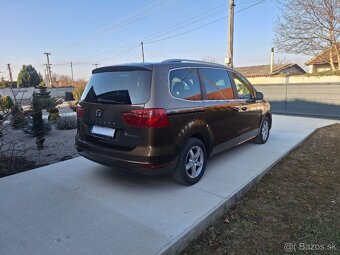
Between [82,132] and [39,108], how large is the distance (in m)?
2.17

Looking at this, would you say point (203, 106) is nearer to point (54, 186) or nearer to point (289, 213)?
point (289, 213)

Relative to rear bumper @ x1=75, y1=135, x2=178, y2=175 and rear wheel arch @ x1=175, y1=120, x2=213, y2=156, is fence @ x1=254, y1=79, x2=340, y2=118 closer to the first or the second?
rear wheel arch @ x1=175, y1=120, x2=213, y2=156

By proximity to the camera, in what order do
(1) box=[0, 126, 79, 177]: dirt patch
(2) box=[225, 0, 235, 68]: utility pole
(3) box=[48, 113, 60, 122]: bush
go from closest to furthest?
(1) box=[0, 126, 79, 177]: dirt patch, (3) box=[48, 113, 60, 122]: bush, (2) box=[225, 0, 235, 68]: utility pole

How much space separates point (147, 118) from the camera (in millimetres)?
3031

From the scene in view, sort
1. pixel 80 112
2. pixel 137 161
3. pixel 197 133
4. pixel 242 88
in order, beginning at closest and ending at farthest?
1. pixel 137 161
2. pixel 197 133
3. pixel 80 112
4. pixel 242 88

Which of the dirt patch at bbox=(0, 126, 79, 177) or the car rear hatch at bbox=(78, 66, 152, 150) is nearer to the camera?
the car rear hatch at bbox=(78, 66, 152, 150)

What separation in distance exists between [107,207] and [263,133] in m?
4.20

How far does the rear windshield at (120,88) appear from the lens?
3.15 metres

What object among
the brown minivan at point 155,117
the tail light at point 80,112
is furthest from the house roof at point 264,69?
the tail light at point 80,112

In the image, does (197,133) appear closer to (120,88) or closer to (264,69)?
(120,88)

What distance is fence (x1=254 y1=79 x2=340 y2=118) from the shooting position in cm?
1172

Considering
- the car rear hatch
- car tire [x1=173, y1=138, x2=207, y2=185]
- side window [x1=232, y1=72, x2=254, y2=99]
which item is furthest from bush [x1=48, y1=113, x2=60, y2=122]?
car tire [x1=173, y1=138, x2=207, y2=185]

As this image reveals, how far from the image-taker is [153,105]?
120 inches

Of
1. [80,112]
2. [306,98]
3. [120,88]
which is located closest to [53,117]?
[80,112]
